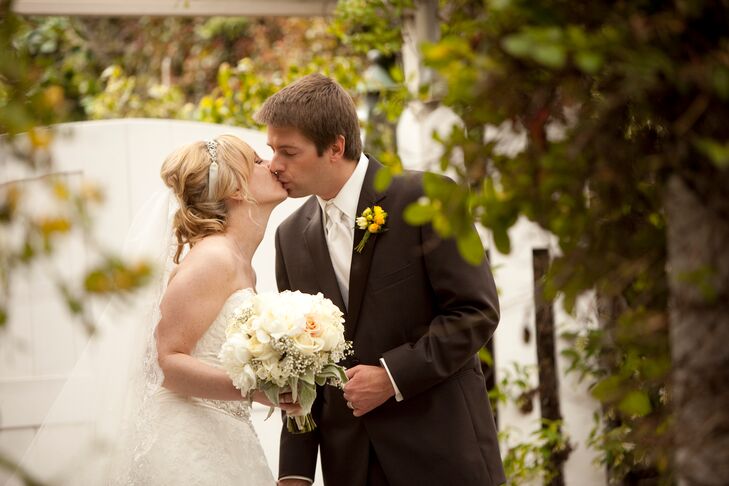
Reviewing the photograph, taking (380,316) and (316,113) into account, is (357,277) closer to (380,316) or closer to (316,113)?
(380,316)

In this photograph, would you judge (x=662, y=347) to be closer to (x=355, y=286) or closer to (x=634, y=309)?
(x=634, y=309)

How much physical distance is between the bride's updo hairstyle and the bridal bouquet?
20.9 inches

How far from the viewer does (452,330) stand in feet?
8.53

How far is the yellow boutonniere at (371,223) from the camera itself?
276cm

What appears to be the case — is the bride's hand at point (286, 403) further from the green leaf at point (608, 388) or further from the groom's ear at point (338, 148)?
the green leaf at point (608, 388)

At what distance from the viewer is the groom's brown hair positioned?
286cm

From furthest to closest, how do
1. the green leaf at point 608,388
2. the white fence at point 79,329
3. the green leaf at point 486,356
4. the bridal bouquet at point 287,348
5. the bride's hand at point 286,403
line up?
the white fence at point 79,329
the green leaf at point 486,356
the bride's hand at point 286,403
the bridal bouquet at point 287,348
the green leaf at point 608,388

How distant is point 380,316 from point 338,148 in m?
0.58

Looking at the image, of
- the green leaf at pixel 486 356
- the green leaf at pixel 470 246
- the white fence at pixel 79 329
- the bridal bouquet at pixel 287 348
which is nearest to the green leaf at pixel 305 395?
the bridal bouquet at pixel 287 348

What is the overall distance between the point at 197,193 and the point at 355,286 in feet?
2.21

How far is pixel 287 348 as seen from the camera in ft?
8.23

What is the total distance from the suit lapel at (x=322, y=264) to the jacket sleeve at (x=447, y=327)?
30cm

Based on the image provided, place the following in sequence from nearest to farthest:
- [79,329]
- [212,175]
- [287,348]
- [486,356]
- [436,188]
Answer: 1. [436,188]
2. [287,348]
3. [212,175]
4. [486,356]
5. [79,329]

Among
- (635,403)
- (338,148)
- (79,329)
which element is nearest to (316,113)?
(338,148)
